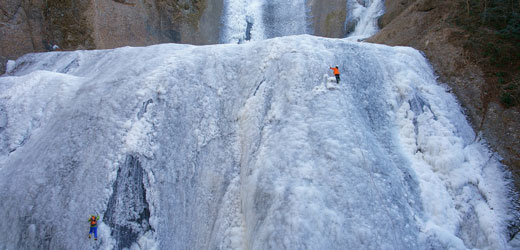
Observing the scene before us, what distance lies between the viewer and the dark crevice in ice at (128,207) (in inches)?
231

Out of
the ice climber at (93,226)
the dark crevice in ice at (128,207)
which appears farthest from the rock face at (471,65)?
the ice climber at (93,226)

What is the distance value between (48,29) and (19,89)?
223 inches

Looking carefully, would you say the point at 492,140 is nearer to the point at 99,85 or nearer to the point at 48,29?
the point at 99,85

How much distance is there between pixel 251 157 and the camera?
6.97 m

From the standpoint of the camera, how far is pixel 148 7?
591 inches

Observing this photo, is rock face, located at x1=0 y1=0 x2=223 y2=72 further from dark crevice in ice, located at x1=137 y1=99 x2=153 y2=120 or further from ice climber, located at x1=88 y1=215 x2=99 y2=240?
ice climber, located at x1=88 y1=215 x2=99 y2=240

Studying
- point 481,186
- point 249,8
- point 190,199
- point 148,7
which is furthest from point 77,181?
point 249,8

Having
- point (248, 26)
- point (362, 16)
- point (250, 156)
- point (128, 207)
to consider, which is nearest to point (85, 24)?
point (248, 26)

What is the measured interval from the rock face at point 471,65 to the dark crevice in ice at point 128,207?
841 centimetres

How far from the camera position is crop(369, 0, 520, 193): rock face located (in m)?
7.16

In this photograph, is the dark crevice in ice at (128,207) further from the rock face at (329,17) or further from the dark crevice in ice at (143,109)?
the rock face at (329,17)

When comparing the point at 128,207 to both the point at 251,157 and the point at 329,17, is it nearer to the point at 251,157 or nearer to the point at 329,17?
the point at 251,157

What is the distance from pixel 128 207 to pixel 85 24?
34.4ft

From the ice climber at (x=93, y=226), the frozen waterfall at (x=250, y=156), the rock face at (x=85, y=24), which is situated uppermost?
the rock face at (x=85, y=24)
